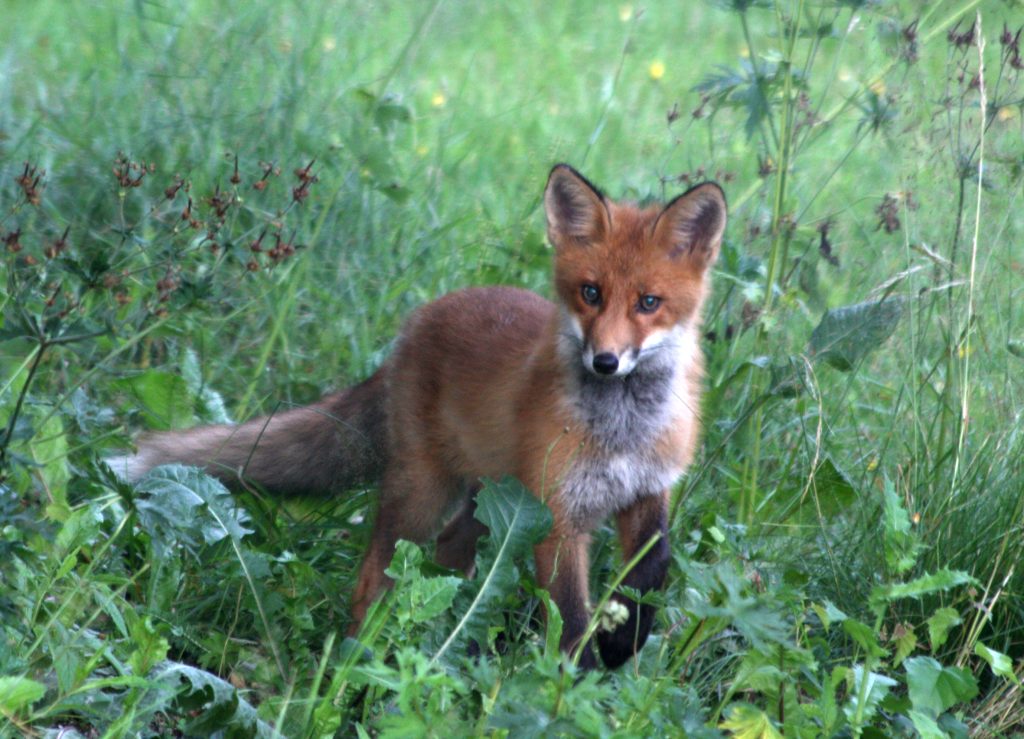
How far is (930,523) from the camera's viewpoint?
346 centimetres

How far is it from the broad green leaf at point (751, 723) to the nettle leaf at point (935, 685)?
1.20 feet

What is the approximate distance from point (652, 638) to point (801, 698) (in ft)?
1.51

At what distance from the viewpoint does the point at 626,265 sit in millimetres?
3580

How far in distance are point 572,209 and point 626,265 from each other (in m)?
0.31

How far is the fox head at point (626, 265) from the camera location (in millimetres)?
3471

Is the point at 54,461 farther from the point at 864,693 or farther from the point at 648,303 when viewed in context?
the point at 864,693

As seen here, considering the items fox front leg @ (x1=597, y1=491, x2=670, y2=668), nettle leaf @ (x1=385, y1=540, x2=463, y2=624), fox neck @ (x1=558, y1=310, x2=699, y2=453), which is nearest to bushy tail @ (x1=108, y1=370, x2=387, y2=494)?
fox neck @ (x1=558, y1=310, x2=699, y2=453)

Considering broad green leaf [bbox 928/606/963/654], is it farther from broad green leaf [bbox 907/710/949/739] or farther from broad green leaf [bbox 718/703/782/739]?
broad green leaf [bbox 718/703/782/739]

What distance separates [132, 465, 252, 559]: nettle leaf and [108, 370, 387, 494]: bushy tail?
611mm

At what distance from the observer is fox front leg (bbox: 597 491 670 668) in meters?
3.47

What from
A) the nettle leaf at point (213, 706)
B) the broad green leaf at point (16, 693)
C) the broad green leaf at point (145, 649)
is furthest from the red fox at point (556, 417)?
the broad green leaf at point (16, 693)

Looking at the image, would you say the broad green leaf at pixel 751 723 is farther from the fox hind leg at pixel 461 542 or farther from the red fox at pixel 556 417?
the fox hind leg at pixel 461 542

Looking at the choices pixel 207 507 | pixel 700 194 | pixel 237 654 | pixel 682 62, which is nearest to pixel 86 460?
pixel 207 507

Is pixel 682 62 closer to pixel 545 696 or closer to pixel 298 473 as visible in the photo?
pixel 298 473
